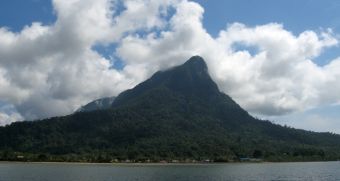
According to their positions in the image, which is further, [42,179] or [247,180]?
[247,180]

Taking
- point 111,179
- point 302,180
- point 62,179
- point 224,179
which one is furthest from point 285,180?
point 62,179

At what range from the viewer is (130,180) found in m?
99.1

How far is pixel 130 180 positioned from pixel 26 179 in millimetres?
20780

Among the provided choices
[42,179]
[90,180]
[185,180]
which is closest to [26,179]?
[42,179]

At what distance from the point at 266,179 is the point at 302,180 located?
25.5ft

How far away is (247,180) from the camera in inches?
4067

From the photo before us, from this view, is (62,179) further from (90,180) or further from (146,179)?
(146,179)

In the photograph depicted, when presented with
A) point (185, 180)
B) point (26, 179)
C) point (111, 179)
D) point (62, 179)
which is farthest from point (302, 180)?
point (26, 179)

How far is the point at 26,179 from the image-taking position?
94625 millimetres

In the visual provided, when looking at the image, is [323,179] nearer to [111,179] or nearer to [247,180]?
[247,180]

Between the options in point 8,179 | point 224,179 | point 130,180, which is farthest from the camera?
point 224,179

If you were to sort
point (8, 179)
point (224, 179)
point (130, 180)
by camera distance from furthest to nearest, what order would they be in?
point (224, 179), point (130, 180), point (8, 179)

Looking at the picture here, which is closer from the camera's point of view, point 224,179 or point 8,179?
point 8,179

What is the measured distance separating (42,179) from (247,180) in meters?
43.1
